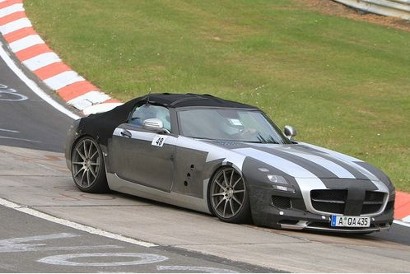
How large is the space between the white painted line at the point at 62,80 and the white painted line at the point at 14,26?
4184 mm

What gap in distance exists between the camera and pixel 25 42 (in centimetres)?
2394

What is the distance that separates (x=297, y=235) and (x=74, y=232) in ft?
7.52

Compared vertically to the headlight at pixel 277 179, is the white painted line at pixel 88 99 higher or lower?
higher

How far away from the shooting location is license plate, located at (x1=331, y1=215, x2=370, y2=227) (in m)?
10.8

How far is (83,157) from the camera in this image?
41.5 ft

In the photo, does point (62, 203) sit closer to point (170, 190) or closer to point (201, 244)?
point (170, 190)

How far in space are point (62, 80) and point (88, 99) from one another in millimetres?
1516

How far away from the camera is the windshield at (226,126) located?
38.9ft

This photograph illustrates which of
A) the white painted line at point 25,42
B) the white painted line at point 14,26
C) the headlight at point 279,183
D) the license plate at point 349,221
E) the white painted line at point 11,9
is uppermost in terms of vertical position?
the white painted line at point 11,9

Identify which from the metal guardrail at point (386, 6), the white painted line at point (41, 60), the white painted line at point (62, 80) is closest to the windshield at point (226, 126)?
the white painted line at point (62, 80)

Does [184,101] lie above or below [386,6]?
below

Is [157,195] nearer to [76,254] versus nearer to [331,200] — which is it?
[331,200]

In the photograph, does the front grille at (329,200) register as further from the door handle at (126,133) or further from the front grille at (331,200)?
the door handle at (126,133)

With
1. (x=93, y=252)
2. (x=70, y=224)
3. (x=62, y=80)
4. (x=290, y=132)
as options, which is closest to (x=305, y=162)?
(x=290, y=132)
